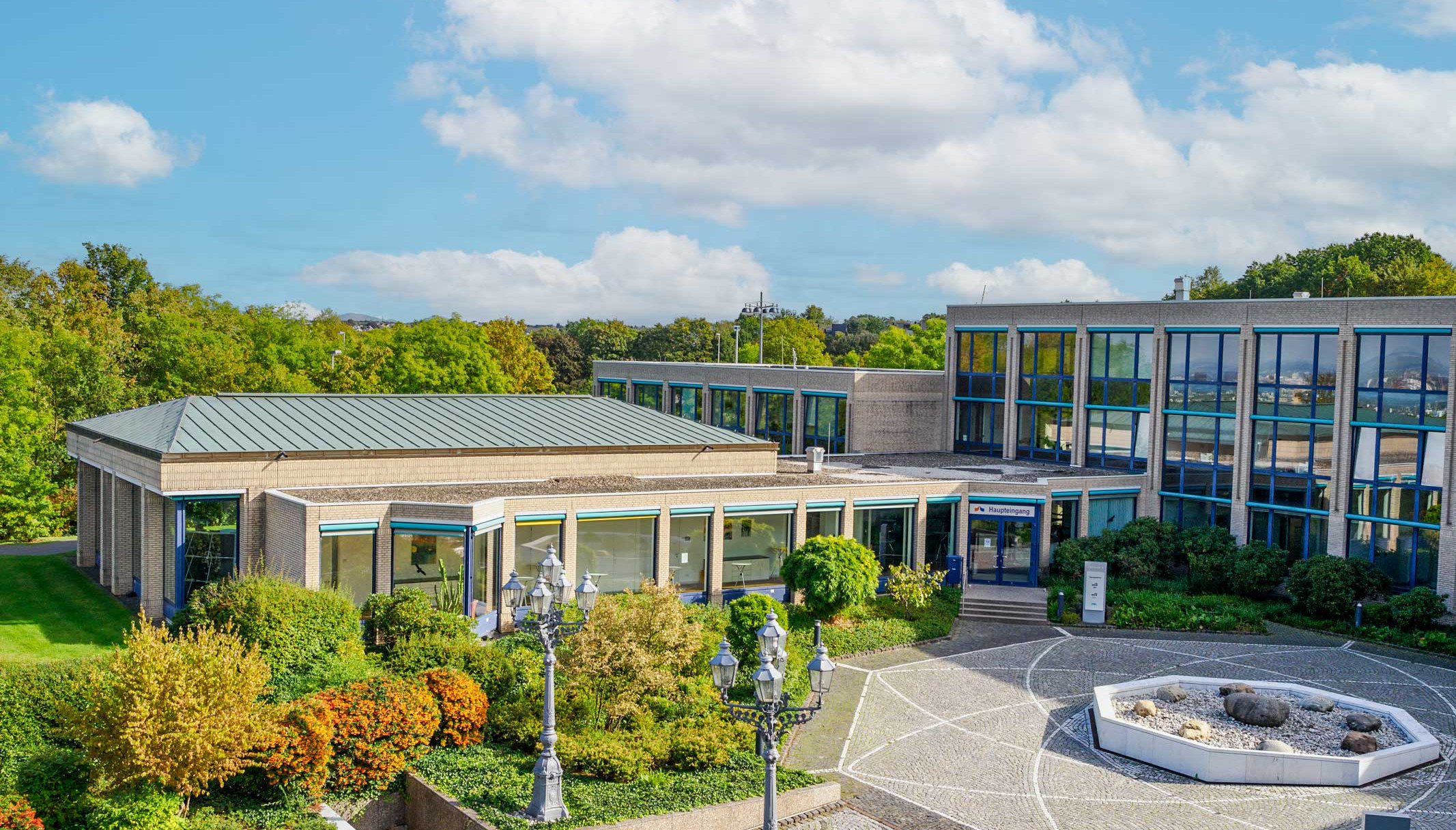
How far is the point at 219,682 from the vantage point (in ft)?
55.9

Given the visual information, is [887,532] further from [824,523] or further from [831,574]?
[831,574]

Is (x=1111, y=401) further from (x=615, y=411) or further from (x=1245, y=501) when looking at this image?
(x=615, y=411)

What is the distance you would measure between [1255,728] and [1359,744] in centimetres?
194

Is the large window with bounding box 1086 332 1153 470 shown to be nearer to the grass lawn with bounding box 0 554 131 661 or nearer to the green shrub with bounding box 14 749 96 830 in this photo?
the grass lawn with bounding box 0 554 131 661

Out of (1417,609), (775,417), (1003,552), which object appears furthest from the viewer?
(775,417)

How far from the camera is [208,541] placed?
2948 cm

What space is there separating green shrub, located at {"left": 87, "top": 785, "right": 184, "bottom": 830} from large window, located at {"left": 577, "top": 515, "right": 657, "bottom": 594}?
1432cm

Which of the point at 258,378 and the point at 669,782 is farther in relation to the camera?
the point at 258,378

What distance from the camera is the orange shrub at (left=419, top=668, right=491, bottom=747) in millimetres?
20938

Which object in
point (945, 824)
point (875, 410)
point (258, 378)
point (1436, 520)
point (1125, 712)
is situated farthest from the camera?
point (258, 378)

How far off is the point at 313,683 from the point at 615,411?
774 inches

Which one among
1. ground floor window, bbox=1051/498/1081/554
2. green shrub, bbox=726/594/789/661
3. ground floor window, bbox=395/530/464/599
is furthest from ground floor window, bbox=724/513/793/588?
ground floor window, bbox=1051/498/1081/554

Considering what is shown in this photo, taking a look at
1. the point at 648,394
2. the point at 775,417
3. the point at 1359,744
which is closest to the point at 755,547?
the point at 1359,744

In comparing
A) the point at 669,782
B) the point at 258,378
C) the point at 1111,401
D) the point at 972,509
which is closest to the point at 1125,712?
the point at 669,782
